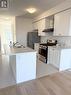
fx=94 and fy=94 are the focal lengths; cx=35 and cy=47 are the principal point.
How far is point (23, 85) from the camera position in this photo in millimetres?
2717

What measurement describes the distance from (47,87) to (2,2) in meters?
2.95

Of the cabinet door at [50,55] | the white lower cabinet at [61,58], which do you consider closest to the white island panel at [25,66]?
the white lower cabinet at [61,58]

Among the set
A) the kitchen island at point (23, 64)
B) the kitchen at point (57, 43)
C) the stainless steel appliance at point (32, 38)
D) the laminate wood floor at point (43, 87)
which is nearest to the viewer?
the laminate wood floor at point (43, 87)

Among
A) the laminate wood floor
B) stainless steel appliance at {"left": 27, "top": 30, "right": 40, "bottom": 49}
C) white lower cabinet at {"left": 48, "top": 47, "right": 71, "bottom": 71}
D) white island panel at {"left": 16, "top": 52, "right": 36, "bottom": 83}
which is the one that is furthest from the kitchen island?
stainless steel appliance at {"left": 27, "top": 30, "right": 40, "bottom": 49}

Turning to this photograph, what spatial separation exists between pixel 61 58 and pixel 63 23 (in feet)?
4.70

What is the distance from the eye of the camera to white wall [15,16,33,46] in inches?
252

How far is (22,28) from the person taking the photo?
6590 mm

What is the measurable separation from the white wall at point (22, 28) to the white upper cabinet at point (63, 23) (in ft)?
9.43

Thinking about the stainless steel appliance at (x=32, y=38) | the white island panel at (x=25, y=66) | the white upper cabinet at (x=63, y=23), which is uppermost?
the white upper cabinet at (x=63, y=23)

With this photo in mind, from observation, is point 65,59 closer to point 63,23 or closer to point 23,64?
point 63,23

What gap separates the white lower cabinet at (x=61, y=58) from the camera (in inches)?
144

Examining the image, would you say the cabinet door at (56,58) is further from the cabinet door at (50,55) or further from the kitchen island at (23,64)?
the kitchen island at (23,64)

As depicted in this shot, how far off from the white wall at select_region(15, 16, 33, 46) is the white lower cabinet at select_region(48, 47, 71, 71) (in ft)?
10.3

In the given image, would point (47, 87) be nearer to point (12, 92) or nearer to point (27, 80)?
Result: point (27, 80)
